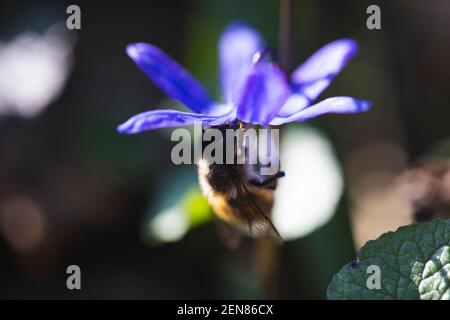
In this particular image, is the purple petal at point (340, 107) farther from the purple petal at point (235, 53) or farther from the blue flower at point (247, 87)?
the purple petal at point (235, 53)

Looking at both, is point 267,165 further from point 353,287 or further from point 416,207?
point 416,207

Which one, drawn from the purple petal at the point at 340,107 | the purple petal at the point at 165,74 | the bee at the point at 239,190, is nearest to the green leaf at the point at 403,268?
the bee at the point at 239,190

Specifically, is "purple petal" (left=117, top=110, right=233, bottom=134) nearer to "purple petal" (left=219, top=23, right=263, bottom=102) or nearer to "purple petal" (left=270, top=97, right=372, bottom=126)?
"purple petal" (left=270, top=97, right=372, bottom=126)

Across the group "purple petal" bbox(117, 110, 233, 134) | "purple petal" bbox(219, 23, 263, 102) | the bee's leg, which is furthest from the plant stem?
"purple petal" bbox(117, 110, 233, 134)

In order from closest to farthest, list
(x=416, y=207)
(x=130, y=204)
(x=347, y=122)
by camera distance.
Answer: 1. (x=416, y=207)
2. (x=130, y=204)
3. (x=347, y=122)

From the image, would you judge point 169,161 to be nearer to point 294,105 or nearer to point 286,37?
point 286,37

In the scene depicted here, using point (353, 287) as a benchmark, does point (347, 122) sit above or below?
above

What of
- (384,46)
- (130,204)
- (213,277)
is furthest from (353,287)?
(384,46)
